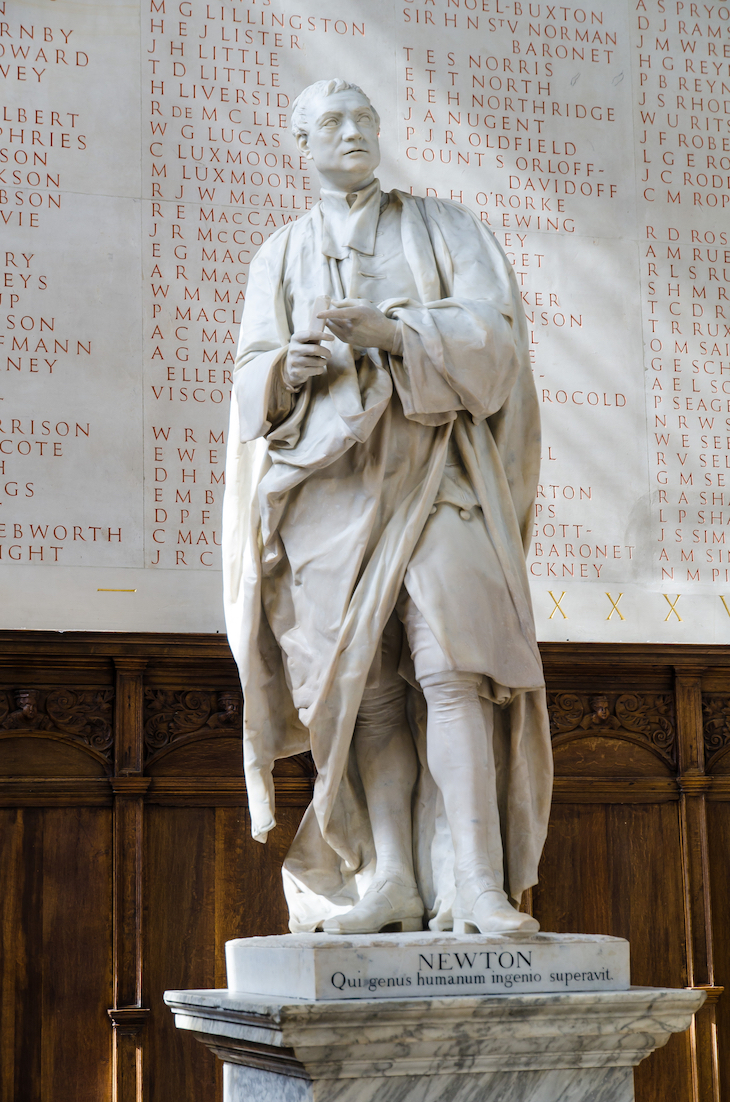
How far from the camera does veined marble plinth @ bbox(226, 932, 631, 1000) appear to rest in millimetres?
2770

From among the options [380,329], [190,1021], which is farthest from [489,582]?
[190,1021]

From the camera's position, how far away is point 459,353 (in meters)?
3.20

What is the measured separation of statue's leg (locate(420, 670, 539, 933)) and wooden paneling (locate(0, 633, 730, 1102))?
251cm

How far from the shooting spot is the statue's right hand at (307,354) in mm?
3172

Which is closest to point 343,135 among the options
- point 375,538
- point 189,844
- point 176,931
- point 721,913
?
point 375,538

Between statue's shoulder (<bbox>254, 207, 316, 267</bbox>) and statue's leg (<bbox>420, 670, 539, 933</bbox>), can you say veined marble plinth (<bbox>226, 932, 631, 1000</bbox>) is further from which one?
statue's shoulder (<bbox>254, 207, 316, 267</bbox>)

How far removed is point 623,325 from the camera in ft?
21.3

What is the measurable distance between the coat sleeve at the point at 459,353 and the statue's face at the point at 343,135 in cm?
39

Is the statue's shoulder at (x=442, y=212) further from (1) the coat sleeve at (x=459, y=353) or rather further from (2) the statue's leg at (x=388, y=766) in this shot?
(2) the statue's leg at (x=388, y=766)

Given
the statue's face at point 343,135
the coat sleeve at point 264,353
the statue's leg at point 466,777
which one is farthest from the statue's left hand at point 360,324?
the statue's leg at point 466,777

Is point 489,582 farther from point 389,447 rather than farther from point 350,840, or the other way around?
point 350,840

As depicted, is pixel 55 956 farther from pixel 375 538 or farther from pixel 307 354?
pixel 307 354

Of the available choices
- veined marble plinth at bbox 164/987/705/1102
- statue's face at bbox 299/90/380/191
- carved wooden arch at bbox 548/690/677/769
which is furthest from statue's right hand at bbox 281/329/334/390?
carved wooden arch at bbox 548/690/677/769

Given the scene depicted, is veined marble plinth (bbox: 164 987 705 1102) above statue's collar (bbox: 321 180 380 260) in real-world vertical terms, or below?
below
